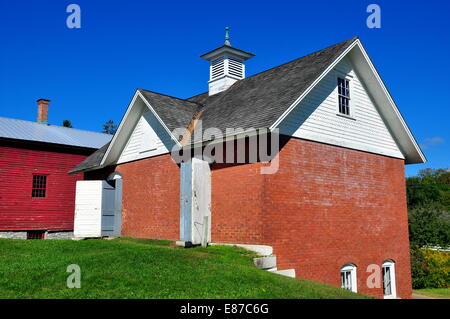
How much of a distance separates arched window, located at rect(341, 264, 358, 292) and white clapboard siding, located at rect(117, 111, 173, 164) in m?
7.45

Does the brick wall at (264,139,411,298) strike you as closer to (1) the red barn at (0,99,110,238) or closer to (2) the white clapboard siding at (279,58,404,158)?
(2) the white clapboard siding at (279,58,404,158)

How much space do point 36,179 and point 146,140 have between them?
9777 mm

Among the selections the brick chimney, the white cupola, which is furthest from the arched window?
the brick chimney

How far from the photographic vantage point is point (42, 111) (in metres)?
27.3

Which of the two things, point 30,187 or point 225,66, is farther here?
point 30,187

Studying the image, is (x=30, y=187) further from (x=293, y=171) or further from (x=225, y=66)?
(x=293, y=171)

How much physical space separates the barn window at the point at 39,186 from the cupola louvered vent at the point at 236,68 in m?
11.9

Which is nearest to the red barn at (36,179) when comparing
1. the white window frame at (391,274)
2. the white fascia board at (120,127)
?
the white fascia board at (120,127)

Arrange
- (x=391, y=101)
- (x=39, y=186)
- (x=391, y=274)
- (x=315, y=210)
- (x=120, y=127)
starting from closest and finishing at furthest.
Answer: (x=315, y=210) < (x=391, y=101) < (x=391, y=274) < (x=120, y=127) < (x=39, y=186)

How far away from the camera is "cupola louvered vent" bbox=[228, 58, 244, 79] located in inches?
823

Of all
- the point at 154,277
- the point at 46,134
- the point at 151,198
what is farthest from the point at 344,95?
Answer: the point at 46,134
